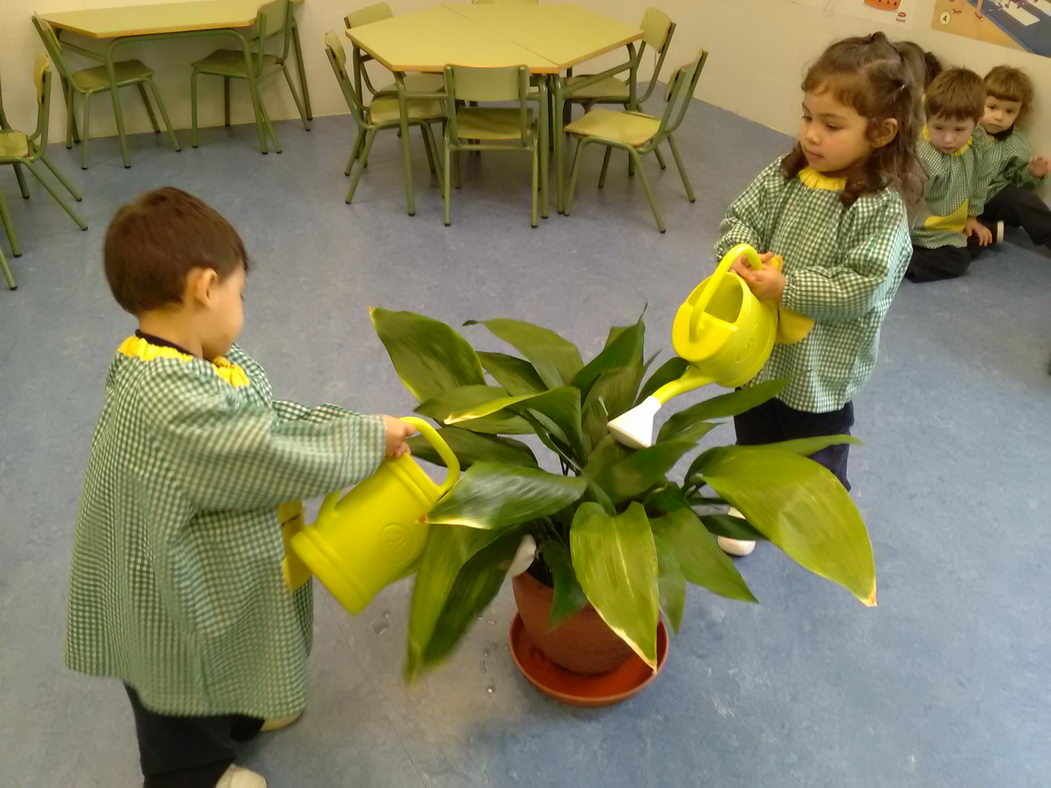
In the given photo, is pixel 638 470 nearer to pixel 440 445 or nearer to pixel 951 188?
pixel 440 445

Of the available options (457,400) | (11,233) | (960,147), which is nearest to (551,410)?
(457,400)

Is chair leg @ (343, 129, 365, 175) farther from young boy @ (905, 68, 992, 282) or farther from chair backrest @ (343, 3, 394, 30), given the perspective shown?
young boy @ (905, 68, 992, 282)

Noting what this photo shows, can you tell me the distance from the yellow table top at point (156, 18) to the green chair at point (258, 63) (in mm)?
100

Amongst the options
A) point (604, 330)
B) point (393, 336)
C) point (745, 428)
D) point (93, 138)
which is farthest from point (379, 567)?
point (93, 138)

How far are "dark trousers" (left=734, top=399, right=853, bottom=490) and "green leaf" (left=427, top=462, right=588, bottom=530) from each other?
0.77 meters

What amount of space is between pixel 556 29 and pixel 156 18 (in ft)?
6.56

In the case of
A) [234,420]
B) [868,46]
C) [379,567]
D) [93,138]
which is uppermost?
[868,46]

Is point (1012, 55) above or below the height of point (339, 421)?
above

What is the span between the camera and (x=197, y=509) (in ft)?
3.66

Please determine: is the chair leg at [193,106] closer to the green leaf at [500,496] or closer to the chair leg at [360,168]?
the chair leg at [360,168]

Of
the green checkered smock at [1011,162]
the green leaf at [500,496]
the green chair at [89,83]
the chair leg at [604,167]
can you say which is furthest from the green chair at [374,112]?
the green leaf at [500,496]

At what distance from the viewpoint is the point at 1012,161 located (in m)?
3.43

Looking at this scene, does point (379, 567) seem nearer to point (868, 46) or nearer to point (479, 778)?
point (479, 778)

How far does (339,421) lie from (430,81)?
3.21 m
